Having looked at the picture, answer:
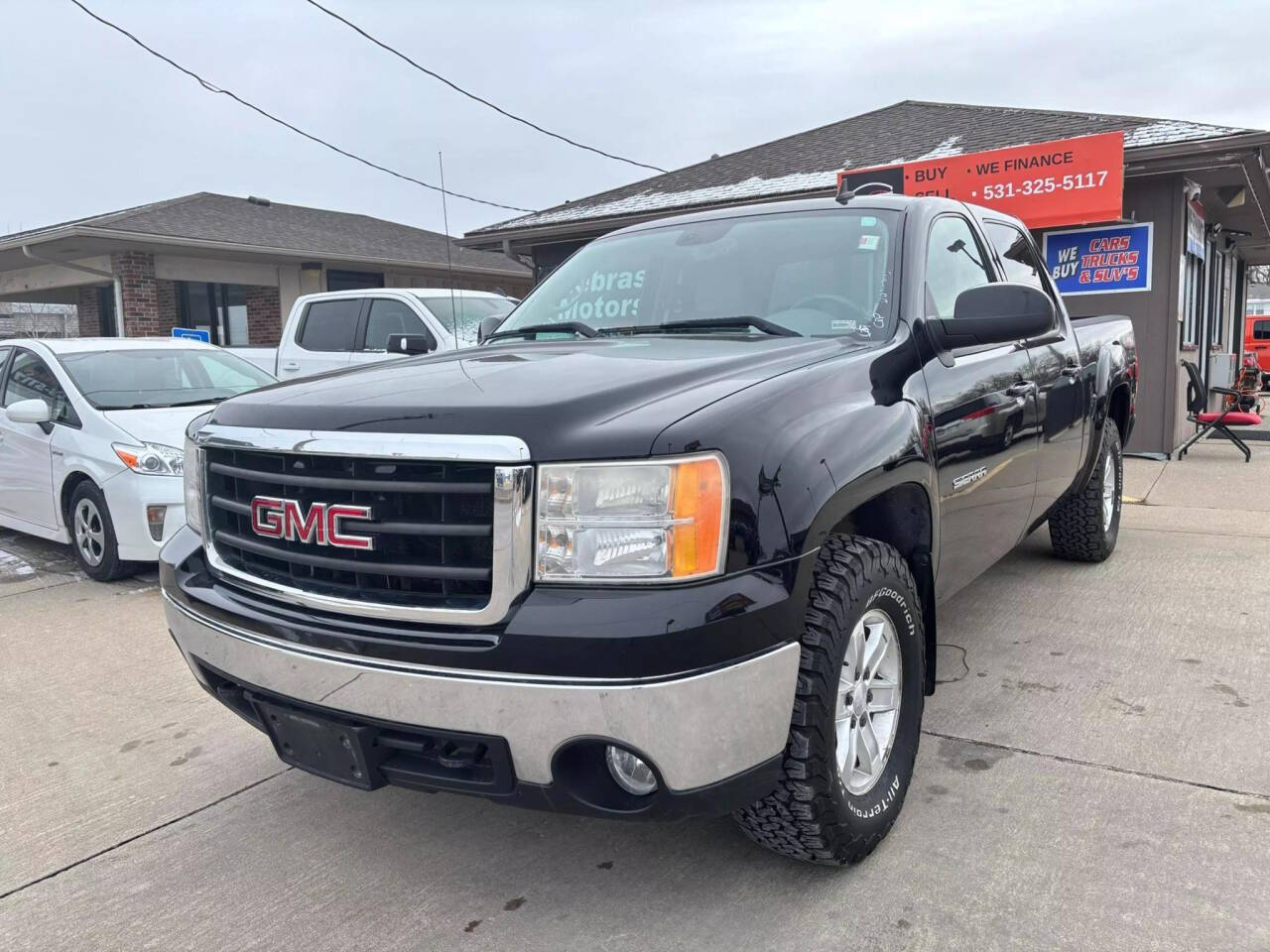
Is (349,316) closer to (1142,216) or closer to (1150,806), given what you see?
(1142,216)

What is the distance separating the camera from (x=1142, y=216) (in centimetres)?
989

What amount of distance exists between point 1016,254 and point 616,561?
10.7 feet

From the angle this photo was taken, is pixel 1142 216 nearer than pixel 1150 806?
No

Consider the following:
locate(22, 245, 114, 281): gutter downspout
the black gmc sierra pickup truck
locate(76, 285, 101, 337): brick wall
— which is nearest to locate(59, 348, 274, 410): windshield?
the black gmc sierra pickup truck

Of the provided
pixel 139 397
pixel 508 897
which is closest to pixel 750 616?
pixel 508 897

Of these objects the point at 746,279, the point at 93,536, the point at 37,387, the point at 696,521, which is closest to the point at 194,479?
the point at 696,521

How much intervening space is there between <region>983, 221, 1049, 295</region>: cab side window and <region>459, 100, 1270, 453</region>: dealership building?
17.1 ft

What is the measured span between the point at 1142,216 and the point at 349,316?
7.83 metres

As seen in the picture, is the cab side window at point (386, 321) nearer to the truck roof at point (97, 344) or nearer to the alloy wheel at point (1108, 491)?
the truck roof at point (97, 344)

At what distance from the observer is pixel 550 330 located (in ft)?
11.4

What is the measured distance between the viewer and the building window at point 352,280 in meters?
19.7

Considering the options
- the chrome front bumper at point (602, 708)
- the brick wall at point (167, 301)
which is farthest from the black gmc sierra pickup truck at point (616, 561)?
the brick wall at point (167, 301)

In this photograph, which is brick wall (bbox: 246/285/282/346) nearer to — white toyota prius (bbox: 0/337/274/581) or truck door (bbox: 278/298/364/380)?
truck door (bbox: 278/298/364/380)

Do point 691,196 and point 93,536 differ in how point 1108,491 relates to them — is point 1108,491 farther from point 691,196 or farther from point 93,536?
point 691,196
